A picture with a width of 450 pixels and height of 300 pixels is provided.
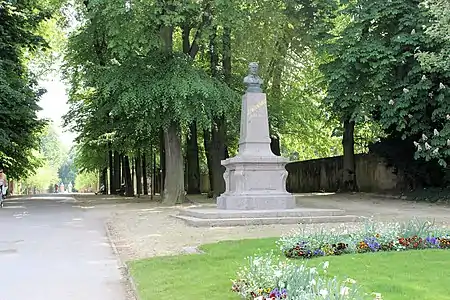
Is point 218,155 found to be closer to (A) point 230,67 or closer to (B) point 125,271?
(A) point 230,67

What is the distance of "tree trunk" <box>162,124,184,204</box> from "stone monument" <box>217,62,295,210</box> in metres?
5.85

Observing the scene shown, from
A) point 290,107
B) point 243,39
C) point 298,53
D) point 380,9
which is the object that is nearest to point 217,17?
point 243,39

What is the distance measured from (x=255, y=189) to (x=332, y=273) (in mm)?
9464

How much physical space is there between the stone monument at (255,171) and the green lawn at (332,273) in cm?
679

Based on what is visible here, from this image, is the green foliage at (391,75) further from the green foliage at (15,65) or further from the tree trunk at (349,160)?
the green foliage at (15,65)

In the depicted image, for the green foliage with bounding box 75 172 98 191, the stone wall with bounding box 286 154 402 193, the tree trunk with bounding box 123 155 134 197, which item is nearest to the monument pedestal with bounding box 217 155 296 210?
the stone wall with bounding box 286 154 402 193

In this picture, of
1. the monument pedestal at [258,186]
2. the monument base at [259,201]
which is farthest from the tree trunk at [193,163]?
the monument base at [259,201]

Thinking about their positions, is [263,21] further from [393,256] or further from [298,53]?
[393,256]

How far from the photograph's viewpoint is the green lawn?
5.87m

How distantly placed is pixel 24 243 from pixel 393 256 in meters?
7.44

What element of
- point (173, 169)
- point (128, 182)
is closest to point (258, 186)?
point (173, 169)

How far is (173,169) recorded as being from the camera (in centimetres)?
2261

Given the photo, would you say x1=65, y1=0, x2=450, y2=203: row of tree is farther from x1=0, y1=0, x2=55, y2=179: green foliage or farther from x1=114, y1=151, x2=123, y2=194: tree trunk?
x1=114, y1=151, x2=123, y2=194: tree trunk

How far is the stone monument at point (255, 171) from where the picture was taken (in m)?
15.8
